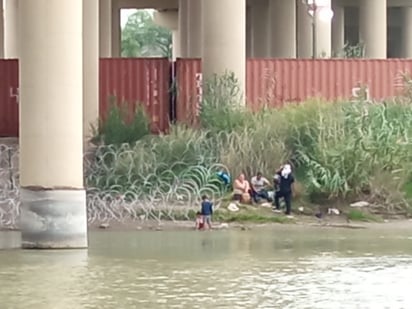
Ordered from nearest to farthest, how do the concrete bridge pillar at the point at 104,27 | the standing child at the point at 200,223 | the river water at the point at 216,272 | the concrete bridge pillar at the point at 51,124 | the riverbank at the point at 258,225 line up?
the river water at the point at 216,272 → the concrete bridge pillar at the point at 51,124 → the standing child at the point at 200,223 → the riverbank at the point at 258,225 → the concrete bridge pillar at the point at 104,27

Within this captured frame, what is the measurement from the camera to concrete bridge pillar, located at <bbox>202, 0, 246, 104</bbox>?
31500 mm

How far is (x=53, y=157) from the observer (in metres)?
20.1

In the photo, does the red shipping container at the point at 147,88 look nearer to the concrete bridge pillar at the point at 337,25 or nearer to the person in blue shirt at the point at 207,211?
the person in blue shirt at the point at 207,211

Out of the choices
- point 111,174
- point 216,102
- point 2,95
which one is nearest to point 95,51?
point 2,95

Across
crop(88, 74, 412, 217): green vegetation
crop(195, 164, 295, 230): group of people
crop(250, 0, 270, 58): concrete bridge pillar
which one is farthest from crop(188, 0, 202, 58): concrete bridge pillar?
crop(195, 164, 295, 230): group of people

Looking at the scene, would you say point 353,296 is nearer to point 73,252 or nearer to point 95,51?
point 73,252

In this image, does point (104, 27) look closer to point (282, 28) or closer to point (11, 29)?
point (11, 29)

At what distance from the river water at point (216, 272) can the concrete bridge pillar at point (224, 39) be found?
9.09 meters

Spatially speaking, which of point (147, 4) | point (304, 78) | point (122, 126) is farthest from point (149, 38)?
point (122, 126)

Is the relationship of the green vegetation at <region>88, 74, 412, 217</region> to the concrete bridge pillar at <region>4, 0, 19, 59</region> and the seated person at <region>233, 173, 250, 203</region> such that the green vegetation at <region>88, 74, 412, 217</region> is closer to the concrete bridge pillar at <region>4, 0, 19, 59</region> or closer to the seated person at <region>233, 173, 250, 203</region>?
the seated person at <region>233, 173, 250, 203</region>

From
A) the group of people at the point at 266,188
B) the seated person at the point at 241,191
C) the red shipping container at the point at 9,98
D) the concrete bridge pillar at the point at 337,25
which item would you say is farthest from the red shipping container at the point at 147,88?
the concrete bridge pillar at the point at 337,25

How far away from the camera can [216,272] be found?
16.5 meters

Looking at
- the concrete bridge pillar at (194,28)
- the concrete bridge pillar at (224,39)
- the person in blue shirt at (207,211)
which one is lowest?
the person in blue shirt at (207,211)

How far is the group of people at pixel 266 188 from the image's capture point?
25250mm
